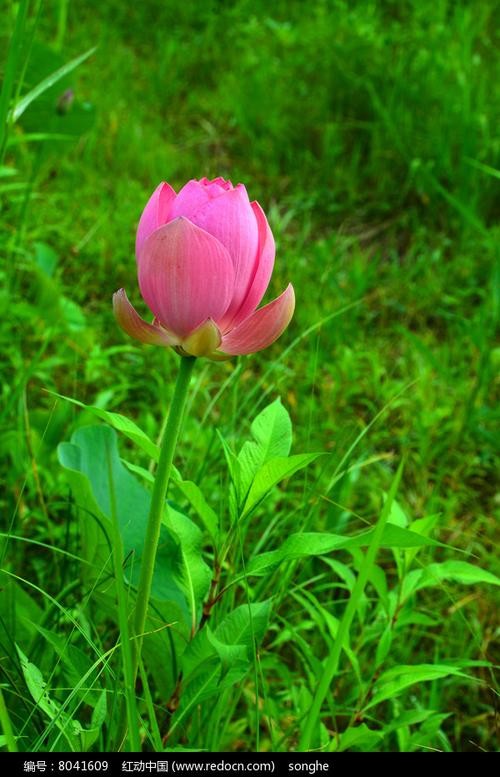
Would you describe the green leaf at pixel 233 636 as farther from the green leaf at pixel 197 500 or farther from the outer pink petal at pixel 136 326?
the outer pink petal at pixel 136 326

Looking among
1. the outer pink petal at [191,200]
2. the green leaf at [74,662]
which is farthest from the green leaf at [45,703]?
the outer pink petal at [191,200]

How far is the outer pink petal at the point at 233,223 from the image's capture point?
0.66 metres

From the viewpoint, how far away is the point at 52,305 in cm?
178

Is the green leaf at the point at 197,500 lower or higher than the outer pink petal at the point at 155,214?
lower

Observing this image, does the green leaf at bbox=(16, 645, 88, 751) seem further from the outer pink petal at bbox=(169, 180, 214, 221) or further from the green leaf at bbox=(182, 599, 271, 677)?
the outer pink petal at bbox=(169, 180, 214, 221)

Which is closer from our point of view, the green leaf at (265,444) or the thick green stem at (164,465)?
the thick green stem at (164,465)

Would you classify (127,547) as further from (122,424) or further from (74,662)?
(122,424)

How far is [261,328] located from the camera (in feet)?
2.23

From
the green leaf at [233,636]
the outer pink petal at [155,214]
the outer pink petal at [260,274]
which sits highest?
the outer pink petal at [155,214]

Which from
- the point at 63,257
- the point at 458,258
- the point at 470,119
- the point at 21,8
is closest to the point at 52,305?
the point at 63,257

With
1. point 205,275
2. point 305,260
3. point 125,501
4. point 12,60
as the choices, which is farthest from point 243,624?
point 305,260

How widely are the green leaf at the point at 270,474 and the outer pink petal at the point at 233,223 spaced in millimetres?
170

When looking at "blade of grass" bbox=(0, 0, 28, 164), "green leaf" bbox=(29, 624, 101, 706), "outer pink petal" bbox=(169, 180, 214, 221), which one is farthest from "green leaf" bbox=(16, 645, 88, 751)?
Answer: "blade of grass" bbox=(0, 0, 28, 164)
